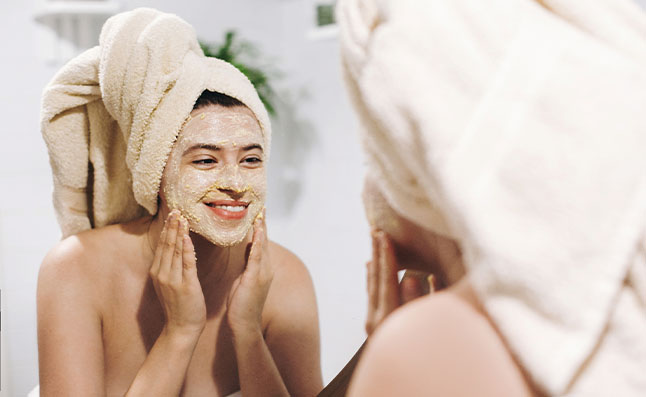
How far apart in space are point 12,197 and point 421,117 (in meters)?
1.44

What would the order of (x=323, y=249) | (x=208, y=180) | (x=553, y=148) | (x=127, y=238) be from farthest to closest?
(x=323, y=249)
(x=127, y=238)
(x=208, y=180)
(x=553, y=148)

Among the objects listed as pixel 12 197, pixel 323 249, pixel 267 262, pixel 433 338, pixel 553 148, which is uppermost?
pixel 553 148

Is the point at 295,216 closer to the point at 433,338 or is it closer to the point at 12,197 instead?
the point at 12,197

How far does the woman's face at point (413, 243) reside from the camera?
47 centimetres

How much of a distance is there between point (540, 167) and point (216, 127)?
56 centimetres

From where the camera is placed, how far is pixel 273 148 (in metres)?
→ 2.03

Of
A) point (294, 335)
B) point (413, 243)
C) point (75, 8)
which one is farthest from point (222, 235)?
point (75, 8)

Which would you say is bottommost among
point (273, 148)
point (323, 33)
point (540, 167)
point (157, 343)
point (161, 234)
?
point (273, 148)

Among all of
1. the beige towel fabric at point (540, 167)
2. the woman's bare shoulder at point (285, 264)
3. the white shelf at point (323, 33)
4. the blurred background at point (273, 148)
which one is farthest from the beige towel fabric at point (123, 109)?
the white shelf at point (323, 33)

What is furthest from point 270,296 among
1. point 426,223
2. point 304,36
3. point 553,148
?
point 304,36

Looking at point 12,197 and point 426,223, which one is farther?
point 12,197

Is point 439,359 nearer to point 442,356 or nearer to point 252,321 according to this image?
point 442,356

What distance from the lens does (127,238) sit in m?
0.94

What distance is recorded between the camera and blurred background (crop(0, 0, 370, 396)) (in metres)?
1.36
